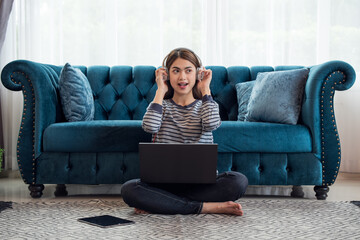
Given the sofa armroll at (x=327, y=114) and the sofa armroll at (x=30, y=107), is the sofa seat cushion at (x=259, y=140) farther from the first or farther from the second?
the sofa armroll at (x=30, y=107)

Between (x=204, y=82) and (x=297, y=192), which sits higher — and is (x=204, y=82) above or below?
above

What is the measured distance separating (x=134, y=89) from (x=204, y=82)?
3.18 feet

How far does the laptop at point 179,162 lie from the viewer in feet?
5.75

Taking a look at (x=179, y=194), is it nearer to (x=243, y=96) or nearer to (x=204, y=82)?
(x=204, y=82)

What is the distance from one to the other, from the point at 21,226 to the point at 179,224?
624 millimetres

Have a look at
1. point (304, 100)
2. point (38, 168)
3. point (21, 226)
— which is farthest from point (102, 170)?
point (304, 100)

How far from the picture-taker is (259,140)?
2.33 m

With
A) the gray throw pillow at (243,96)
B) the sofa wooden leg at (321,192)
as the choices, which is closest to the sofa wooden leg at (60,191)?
the gray throw pillow at (243,96)

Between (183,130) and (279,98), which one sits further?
(279,98)

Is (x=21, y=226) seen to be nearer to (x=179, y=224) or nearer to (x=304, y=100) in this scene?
(x=179, y=224)

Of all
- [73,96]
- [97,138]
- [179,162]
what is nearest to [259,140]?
[179,162]

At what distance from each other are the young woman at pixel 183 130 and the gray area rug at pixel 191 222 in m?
0.05

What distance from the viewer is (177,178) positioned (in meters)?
1.79

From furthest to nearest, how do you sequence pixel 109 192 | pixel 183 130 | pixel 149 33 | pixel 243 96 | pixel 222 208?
pixel 149 33
pixel 243 96
pixel 109 192
pixel 183 130
pixel 222 208
